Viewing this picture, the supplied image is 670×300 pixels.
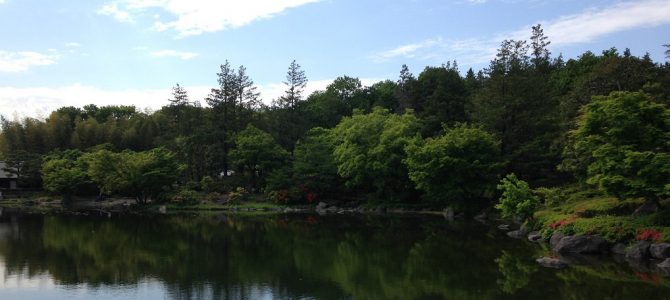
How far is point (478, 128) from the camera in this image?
38.7 meters

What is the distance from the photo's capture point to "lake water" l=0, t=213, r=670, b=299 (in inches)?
608

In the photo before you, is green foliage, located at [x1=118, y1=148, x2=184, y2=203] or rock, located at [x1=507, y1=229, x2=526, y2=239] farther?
green foliage, located at [x1=118, y1=148, x2=184, y2=203]

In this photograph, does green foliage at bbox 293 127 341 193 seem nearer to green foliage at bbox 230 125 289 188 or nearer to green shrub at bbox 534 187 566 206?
green foliage at bbox 230 125 289 188

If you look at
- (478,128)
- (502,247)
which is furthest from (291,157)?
(502,247)

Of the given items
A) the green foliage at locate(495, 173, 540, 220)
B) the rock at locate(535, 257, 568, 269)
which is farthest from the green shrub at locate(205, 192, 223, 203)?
the rock at locate(535, 257, 568, 269)

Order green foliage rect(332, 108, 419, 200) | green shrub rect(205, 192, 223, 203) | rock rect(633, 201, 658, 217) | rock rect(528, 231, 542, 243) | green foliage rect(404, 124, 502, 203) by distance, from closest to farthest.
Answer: rock rect(633, 201, 658, 217) < rock rect(528, 231, 542, 243) < green foliage rect(404, 124, 502, 203) < green foliage rect(332, 108, 419, 200) < green shrub rect(205, 192, 223, 203)

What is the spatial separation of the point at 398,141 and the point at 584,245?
20.8 metres

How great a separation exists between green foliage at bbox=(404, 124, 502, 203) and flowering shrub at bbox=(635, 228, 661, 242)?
15871 mm

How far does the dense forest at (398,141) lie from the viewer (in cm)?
2239

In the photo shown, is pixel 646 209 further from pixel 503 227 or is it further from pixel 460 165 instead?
pixel 460 165

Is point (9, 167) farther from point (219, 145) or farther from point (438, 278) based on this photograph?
point (438, 278)

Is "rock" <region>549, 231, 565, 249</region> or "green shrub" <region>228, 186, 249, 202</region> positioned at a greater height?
"green shrub" <region>228, 186, 249, 202</region>

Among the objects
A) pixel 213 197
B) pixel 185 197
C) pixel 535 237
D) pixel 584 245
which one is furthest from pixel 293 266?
pixel 213 197

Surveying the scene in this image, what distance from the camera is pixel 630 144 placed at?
69.1 feet
